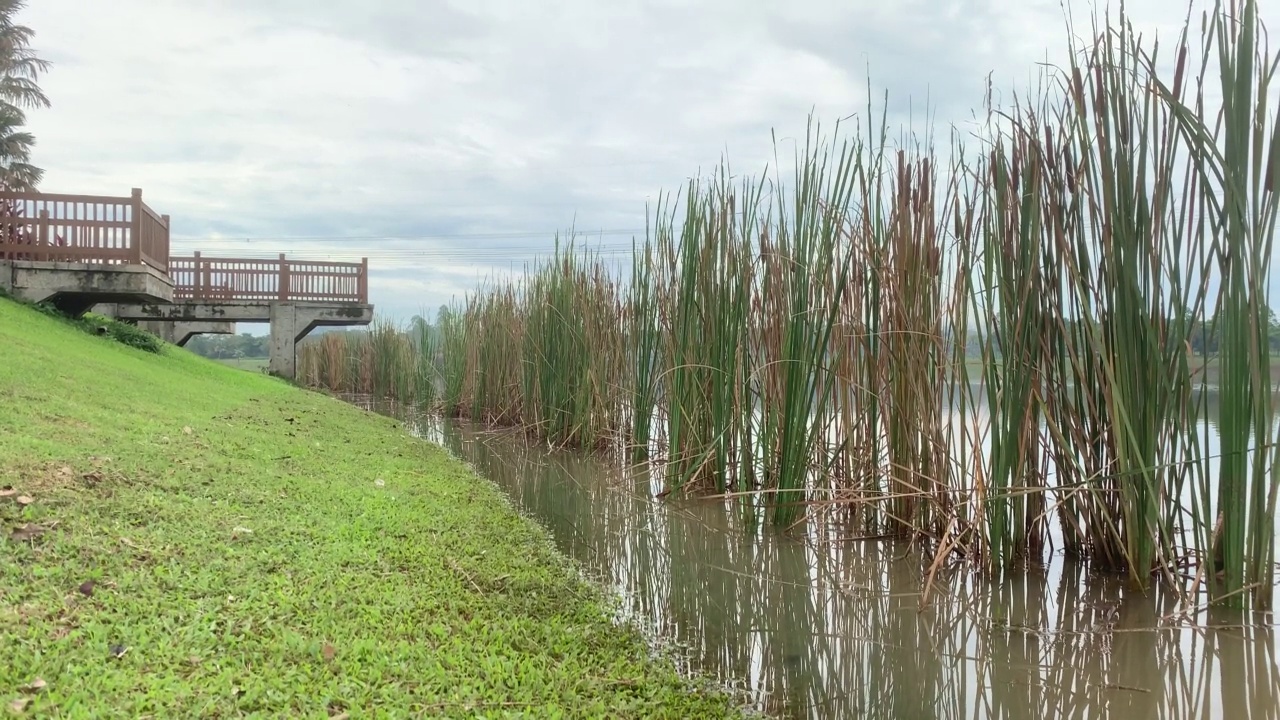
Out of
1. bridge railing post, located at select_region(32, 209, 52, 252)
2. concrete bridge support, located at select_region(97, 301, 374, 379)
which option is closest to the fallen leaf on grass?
bridge railing post, located at select_region(32, 209, 52, 252)

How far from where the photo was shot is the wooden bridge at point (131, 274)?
7.01 m

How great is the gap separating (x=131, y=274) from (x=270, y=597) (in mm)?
6761

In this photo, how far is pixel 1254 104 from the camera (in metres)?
1.62

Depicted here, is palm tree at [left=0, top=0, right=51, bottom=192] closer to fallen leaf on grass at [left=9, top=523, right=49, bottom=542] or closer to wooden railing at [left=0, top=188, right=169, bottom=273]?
wooden railing at [left=0, top=188, right=169, bottom=273]

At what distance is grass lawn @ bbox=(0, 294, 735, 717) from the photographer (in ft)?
4.06

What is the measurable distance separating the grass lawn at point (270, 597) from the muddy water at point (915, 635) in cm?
21

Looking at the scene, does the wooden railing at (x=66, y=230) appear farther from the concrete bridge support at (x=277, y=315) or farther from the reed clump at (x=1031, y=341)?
the reed clump at (x=1031, y=341)

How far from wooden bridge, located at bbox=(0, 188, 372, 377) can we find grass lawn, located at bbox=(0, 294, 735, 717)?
188 inches

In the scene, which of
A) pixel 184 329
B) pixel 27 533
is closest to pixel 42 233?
pixel 184 329

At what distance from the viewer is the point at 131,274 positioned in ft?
A: 23.3

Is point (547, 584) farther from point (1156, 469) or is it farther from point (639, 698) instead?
point (1156, 469)

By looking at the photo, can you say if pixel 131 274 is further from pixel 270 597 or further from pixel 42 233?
pixel 270 597

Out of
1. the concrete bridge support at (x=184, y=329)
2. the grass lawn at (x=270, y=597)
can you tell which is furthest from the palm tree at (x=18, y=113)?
the grass lawn at (x=270, y=597)

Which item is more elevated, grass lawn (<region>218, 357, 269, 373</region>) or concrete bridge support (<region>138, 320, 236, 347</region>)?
concrete bridge support (<region>138, 320, 236, 347</region>)
